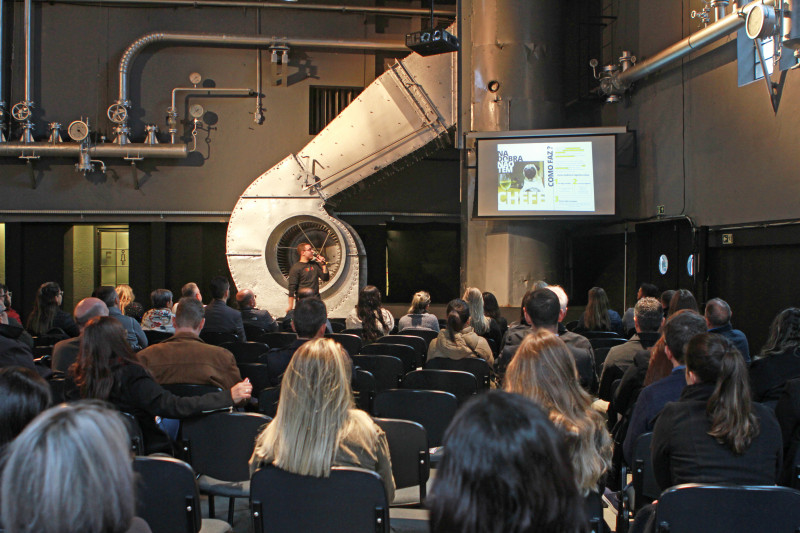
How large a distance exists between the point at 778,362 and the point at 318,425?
8.30ft

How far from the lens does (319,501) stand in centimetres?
232

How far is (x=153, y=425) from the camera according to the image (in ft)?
11.1

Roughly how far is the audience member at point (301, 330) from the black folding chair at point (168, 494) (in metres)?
1.84

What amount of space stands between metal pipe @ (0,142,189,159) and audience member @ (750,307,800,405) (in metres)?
9.99

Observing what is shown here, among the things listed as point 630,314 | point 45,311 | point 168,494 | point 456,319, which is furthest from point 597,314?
point 45,311

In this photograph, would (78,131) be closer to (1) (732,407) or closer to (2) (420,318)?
(2) (420,318)

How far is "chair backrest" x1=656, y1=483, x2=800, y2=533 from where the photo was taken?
2080 mm

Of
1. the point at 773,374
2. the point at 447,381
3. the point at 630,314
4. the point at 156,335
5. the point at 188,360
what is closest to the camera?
the point at 773,374

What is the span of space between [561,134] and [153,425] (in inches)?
314

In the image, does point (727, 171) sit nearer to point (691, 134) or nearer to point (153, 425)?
point (691, 134)

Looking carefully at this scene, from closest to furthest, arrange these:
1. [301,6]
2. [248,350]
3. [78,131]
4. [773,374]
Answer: [773,374]
[248,350]
[78,131]
[301,6]

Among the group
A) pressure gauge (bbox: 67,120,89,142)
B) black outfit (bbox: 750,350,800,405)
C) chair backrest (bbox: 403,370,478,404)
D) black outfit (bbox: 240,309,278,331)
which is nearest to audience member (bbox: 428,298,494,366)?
chair backrest (bbox: 403,370,478,404)

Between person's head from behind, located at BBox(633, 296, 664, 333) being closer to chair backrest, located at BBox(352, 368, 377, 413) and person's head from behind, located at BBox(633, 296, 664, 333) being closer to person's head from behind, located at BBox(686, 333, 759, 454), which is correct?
chair backrest, located at BBox(352, 368, 377, 413)

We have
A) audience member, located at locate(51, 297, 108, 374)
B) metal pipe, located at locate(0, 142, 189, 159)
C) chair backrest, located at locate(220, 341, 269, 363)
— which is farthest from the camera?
metal pipe, located at locate(0, 142, 189, 159)
